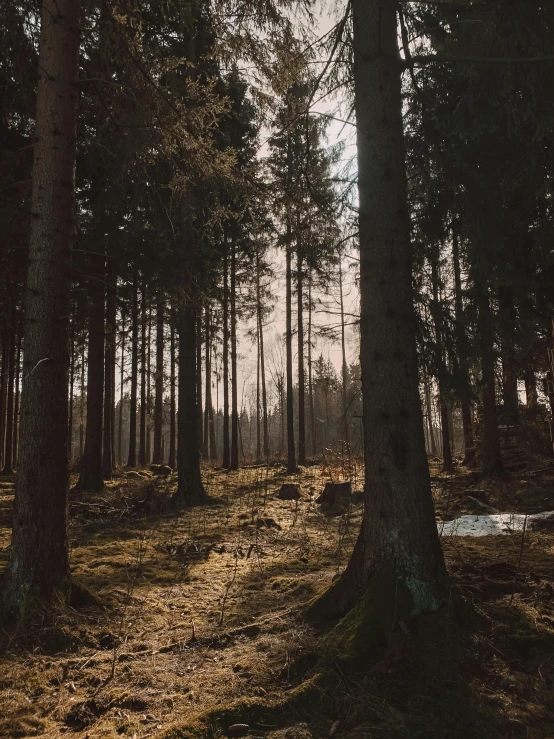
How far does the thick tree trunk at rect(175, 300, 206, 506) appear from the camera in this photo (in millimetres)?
10891

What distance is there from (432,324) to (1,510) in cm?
872

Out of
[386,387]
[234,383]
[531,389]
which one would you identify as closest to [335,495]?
[386,387]

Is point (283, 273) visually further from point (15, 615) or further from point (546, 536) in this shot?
point (15, 615)

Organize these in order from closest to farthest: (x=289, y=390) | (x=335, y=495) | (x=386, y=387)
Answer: (x=386, y=387)
(x=335, y=495)
(x=289, y=390)

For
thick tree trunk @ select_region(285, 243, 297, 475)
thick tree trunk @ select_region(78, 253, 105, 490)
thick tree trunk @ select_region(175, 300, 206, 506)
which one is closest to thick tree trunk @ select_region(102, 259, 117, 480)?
thick tree trunk @ select_region(78, 253, 105, 490)

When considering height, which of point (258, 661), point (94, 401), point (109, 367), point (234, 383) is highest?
point (109, 367)

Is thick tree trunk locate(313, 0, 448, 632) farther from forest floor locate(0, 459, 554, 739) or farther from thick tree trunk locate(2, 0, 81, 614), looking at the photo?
thick tree trunk locate(2, 0, 81, 614)

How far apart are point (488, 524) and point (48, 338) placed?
693cm

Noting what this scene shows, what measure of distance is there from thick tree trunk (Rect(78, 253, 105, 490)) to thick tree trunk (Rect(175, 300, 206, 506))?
92.4 inches

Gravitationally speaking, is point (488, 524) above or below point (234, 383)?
below

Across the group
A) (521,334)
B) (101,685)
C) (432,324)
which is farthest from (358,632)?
(521,334)

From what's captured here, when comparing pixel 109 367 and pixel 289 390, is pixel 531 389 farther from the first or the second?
pixel 109 367

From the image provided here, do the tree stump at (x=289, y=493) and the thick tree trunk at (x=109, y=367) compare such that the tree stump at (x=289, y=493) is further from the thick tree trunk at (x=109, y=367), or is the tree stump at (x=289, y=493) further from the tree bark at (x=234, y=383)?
the thick tree trunk at (x=109, y=367)

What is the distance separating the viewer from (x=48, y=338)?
4324mm
